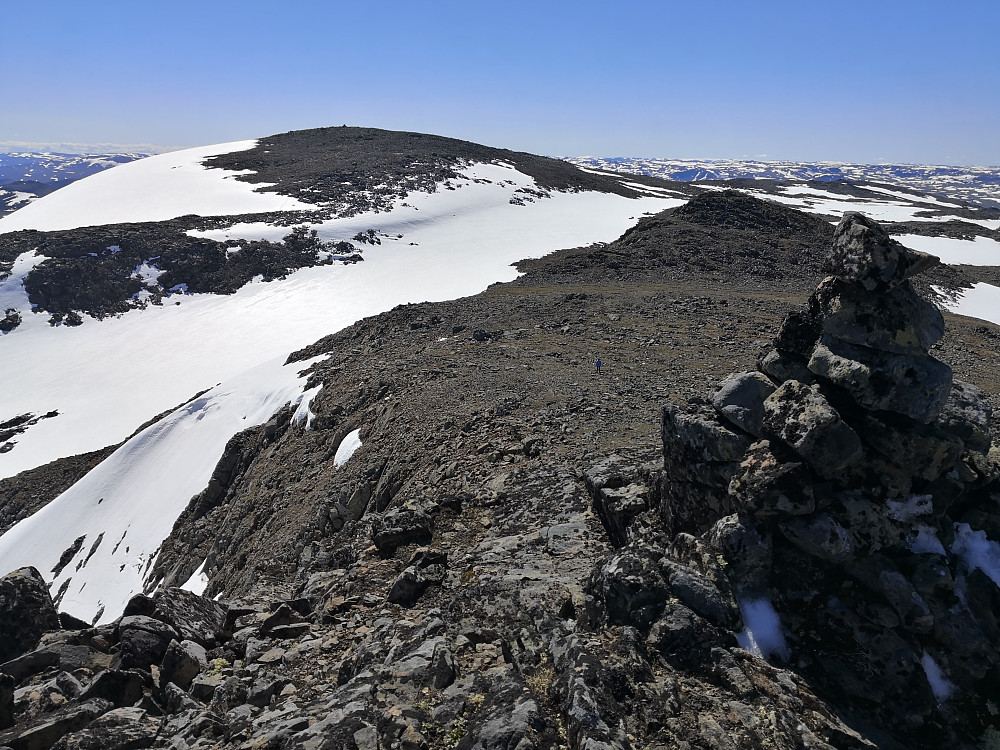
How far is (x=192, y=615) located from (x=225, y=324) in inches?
1834

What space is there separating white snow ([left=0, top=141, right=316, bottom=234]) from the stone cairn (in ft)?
255

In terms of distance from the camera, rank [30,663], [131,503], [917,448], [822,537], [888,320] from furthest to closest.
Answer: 1. [131,503]
2. [30,663]
3. [888,320]
4. [917,448]
5. [822,537]

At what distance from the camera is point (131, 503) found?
2636 cm

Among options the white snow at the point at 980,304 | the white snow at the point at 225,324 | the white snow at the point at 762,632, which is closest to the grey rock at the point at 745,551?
the white snow at the point at 762,632

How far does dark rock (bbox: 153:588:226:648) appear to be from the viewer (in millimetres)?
9727

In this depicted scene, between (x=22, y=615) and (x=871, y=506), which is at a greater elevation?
(x=871, y=506)

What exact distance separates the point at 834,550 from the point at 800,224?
59515 millimetres

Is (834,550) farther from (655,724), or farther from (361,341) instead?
(361,341)

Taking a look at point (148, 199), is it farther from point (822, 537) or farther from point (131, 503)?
point (822, 537)

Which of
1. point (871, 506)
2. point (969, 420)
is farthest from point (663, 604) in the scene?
point (969, 420)

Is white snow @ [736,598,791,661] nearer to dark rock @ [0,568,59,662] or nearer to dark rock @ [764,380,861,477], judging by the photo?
dark rock @ [764,380,861,477]

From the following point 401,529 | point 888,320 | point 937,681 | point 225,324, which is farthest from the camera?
point 225,324

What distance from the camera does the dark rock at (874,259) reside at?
810 cm

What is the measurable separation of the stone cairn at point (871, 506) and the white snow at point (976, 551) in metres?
0.02
